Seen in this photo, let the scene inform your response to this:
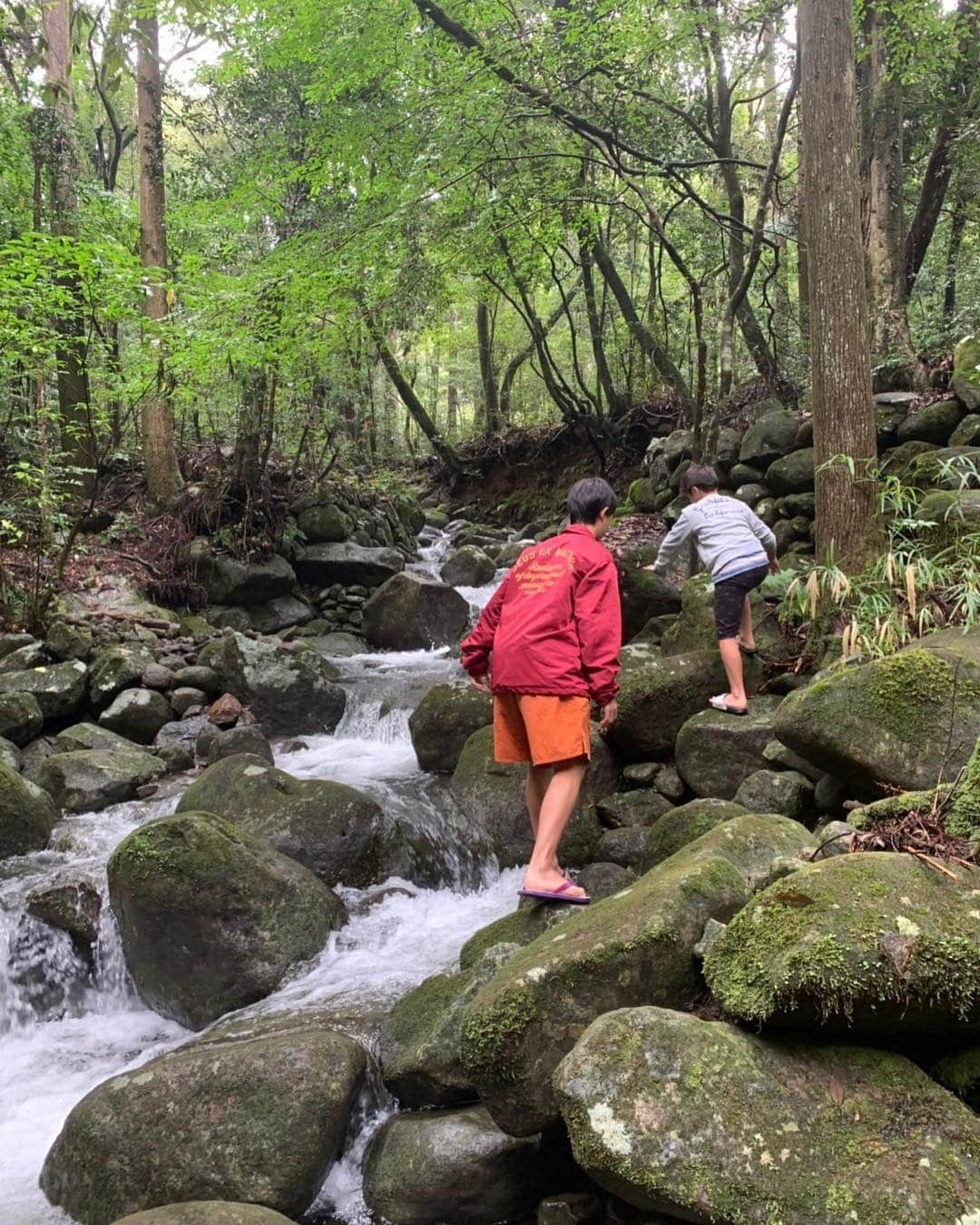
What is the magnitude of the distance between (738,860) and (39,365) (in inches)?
409

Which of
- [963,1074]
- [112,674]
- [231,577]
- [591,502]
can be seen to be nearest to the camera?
[963,1074]

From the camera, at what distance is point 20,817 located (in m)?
6.17

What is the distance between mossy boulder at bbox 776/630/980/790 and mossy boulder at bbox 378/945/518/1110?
5.93 feet

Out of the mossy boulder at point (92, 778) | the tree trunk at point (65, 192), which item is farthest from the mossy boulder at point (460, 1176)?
the tree trunk at point (65, 192)

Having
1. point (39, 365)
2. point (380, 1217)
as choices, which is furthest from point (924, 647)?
point (39, 365)

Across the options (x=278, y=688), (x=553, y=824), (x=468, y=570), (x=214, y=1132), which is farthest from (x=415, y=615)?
(x=214, y=1132)

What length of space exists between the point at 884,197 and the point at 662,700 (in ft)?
28.5

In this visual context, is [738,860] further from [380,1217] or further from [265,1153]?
[265,1153]

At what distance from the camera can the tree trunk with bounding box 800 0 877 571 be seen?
621 cm

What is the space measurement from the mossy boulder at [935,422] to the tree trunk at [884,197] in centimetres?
177

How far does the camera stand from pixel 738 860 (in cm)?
323

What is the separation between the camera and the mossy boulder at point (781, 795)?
455cm

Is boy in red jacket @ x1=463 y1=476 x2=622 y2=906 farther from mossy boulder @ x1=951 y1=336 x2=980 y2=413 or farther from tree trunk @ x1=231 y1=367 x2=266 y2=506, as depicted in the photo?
tree trunk @ x1=231 y1=367 x2=266 y2=506

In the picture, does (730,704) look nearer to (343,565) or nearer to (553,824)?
(553,824)
